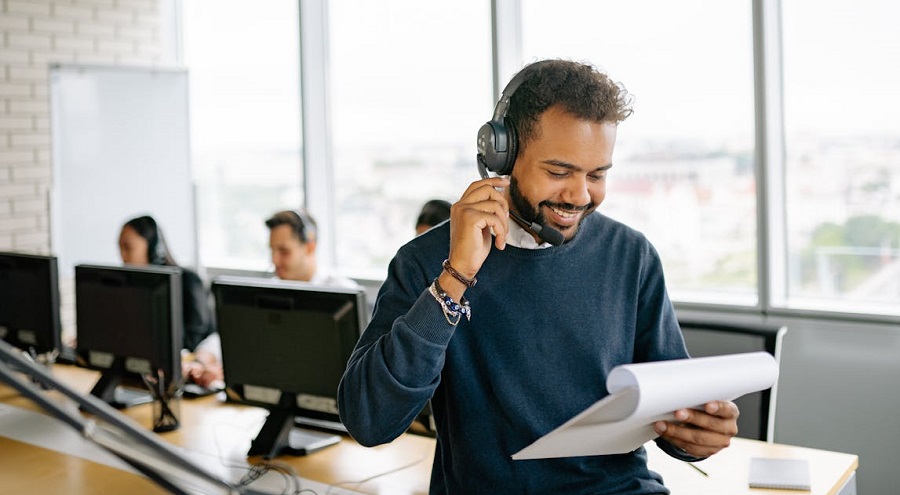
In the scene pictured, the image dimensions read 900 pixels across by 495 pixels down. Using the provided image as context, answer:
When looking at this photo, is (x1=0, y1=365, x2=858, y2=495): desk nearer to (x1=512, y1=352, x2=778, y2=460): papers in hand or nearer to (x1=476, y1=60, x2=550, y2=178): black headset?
(x1=512, y1=352, x2=778, y2=460): papers in hand

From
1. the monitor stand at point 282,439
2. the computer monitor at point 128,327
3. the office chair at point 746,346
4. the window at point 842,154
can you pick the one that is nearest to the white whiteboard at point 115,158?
the computer monitor at point 128,327

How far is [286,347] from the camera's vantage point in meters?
2.51

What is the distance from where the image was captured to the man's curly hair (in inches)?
62.8

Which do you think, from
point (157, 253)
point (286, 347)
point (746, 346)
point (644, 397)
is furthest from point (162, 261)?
point (644, 397)

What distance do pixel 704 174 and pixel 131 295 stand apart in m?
2.47

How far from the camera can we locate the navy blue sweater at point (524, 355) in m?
1.62

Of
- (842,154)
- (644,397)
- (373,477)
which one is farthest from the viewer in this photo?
(842,154)

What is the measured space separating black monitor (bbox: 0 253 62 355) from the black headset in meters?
2.18

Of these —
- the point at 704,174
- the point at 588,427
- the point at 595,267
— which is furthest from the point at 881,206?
the point at 588,427

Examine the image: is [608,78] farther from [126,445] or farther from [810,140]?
[810,140]

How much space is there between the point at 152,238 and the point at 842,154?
2.97 meters

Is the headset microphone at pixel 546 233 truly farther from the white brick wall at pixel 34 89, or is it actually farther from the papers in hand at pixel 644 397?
the white brick wall at pixel 34 89

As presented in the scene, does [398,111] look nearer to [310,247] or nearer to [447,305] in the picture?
[310,247]

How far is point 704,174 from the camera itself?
160 inches
